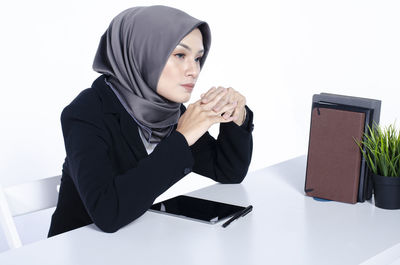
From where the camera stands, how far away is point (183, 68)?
1.81 m

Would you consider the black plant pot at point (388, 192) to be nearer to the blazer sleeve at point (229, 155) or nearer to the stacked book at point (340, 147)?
the stacked book at point (340, 147)

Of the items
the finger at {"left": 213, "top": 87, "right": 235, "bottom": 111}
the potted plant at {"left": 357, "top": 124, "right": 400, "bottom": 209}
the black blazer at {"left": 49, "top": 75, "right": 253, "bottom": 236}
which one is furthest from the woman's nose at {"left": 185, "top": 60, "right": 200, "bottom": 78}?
the potted plant at {"left": 357, "top": 124, "right": 400, "bottom": 209}

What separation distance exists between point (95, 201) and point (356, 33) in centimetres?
378

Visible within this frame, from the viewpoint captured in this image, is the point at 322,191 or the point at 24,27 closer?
the point at 322,191

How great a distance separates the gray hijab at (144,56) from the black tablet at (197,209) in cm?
29

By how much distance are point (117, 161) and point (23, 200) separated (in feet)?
1.06

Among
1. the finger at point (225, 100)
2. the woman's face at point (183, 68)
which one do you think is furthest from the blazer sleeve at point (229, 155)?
the woman's face at point (183, 68)

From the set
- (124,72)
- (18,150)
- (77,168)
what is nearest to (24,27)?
(18,150)

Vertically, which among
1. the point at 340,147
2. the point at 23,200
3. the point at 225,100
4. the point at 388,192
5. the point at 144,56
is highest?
the point at 144,56

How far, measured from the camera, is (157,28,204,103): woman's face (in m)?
1.81

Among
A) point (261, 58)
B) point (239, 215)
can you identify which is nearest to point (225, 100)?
point (239, 215)

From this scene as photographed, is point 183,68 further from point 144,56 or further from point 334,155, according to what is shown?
point 334,155

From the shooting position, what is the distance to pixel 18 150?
3756mm

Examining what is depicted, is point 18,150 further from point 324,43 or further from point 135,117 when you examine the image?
point 324,43
